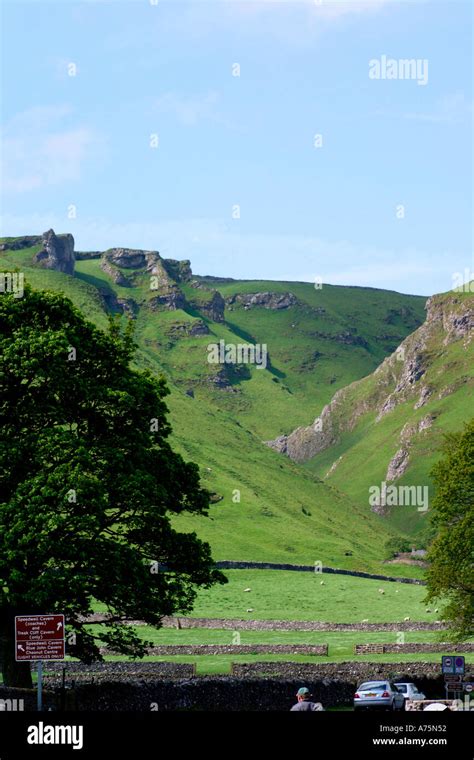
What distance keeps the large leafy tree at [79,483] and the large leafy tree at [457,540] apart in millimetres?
24212

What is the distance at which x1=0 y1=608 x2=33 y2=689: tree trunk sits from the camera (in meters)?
43.3

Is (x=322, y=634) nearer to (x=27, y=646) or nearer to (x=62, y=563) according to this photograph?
(x=62, y=563)

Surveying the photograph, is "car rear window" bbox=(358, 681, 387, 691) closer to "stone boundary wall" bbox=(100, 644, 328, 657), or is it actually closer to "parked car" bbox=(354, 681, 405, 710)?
"parked car" bbox=(354, 681, 405, 710)

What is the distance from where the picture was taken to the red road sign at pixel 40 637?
31844 mm

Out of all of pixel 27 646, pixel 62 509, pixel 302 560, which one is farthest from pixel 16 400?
pixel 302 560

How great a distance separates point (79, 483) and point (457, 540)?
33107 millimetres

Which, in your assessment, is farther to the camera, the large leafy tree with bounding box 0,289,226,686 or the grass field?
the grass field

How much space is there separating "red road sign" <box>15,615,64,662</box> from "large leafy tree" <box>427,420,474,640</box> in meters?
40.2

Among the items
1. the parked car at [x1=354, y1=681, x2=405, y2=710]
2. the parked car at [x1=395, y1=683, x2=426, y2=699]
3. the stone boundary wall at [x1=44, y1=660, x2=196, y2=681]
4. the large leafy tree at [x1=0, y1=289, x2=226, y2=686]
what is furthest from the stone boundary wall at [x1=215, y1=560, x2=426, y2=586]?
the large leafy tree at [x1=0, y1=289, x2=226, y2=686]

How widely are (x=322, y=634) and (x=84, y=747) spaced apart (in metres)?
85.0

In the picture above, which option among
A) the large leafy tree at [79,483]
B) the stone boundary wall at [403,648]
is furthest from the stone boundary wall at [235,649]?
the large leafy tree at [79,483]

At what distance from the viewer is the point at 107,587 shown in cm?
4325

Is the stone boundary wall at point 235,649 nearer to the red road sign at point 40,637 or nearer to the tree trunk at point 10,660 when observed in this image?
the tree trunk at point 10,660

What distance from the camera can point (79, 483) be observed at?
4175cm
